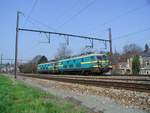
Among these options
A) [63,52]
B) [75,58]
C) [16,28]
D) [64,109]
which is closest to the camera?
[64,109]

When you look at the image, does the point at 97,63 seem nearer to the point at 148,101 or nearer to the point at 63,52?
the point at 148,101

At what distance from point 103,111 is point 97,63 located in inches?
1092

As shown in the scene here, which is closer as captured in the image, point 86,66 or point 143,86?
point 143,86

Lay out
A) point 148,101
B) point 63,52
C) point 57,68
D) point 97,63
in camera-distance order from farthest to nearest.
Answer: point 63,52 → point 57,68 → point 97,63 → point 148,101

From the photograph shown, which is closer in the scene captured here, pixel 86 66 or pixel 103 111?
pixel 103 111

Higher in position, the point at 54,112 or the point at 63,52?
the point at 63,52

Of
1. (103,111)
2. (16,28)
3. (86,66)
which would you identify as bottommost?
(103,111)

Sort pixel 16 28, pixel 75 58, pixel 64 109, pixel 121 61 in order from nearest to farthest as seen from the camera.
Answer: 1. pixel 64 109
2. pixel 16 28
3. pixel 75 58
4. pixel 121 61

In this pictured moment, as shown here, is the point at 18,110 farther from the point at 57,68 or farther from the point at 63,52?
the point at 63,52

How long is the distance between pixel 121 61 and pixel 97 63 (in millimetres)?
65422

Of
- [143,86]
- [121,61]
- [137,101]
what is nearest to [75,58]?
[143,86]

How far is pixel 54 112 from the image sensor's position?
775cm

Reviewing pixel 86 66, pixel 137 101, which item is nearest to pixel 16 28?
pixel 86 66

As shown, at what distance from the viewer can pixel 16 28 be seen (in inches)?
1266
